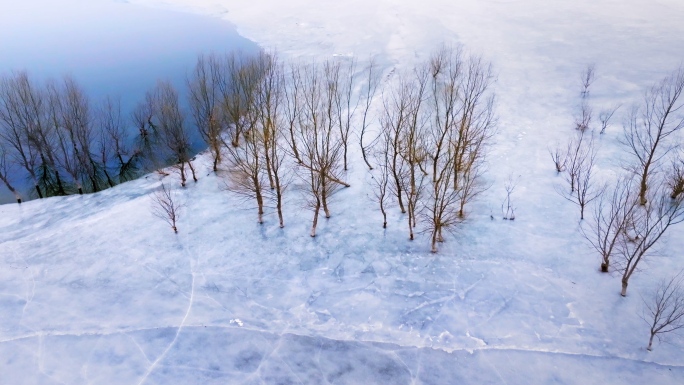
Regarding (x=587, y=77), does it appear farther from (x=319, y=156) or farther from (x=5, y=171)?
(x=5, y=171)

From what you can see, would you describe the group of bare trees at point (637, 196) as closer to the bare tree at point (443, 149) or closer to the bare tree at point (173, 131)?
the bare tree at point (443, 149)

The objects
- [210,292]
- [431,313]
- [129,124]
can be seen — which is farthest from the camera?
[129,124]

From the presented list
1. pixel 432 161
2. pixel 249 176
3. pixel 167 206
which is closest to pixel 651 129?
pixel 432 161

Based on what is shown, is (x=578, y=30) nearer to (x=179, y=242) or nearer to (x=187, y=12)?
(x=179, y=242)

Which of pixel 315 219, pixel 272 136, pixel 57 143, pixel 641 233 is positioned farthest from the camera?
pixel 57 143

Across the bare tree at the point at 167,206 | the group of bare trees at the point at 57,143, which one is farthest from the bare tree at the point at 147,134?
the bare tree at the point at 167,206

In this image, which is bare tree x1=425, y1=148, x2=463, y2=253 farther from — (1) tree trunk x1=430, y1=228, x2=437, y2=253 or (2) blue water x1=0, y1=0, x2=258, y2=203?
(2) blue water x1=0, y1=0, x2=258, y2=203

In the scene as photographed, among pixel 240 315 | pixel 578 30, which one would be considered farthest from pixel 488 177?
pixel 578 30
